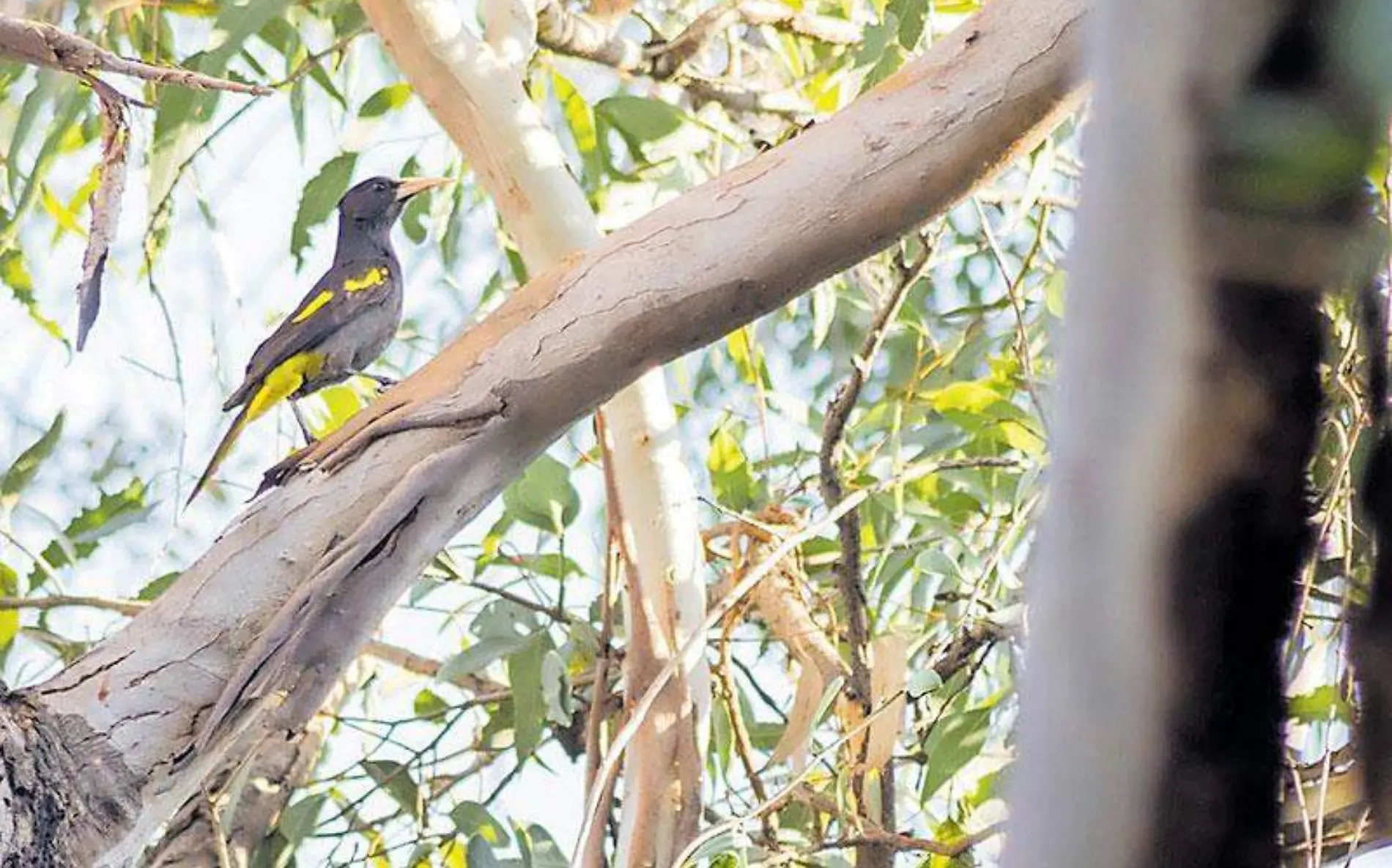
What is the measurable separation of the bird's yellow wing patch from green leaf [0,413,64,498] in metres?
0.20

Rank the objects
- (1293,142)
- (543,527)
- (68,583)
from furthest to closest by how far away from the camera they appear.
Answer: (68,583) < (543,527) < (1293,142)

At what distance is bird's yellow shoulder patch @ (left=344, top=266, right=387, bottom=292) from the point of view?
218 cm

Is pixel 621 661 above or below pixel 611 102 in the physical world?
below

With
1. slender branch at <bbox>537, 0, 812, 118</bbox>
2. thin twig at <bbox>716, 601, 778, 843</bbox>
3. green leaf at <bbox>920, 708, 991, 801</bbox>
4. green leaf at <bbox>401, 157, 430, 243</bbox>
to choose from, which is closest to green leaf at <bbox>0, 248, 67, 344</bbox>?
green leaf at <bbox>401, 157, 430, 243</bbox>

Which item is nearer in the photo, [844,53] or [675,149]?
[675,149]

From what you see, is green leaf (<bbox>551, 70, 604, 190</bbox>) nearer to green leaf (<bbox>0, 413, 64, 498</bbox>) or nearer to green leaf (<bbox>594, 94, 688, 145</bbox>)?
green leaf (<bbox>594, 94, 688, 145</bbox>)

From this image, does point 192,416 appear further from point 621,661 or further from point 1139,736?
point 1139,736

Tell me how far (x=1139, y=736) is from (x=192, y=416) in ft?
6.18

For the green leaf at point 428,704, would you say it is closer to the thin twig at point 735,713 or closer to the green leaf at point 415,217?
the thin twig at point 735,713

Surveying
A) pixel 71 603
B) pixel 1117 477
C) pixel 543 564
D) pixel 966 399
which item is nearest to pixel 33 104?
pixel 71 603

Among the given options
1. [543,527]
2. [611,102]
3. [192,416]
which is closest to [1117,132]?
[543,527]

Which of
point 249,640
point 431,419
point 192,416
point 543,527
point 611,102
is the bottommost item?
point 249,640

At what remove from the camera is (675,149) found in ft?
6.05

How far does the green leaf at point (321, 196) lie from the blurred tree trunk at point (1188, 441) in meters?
1.74
